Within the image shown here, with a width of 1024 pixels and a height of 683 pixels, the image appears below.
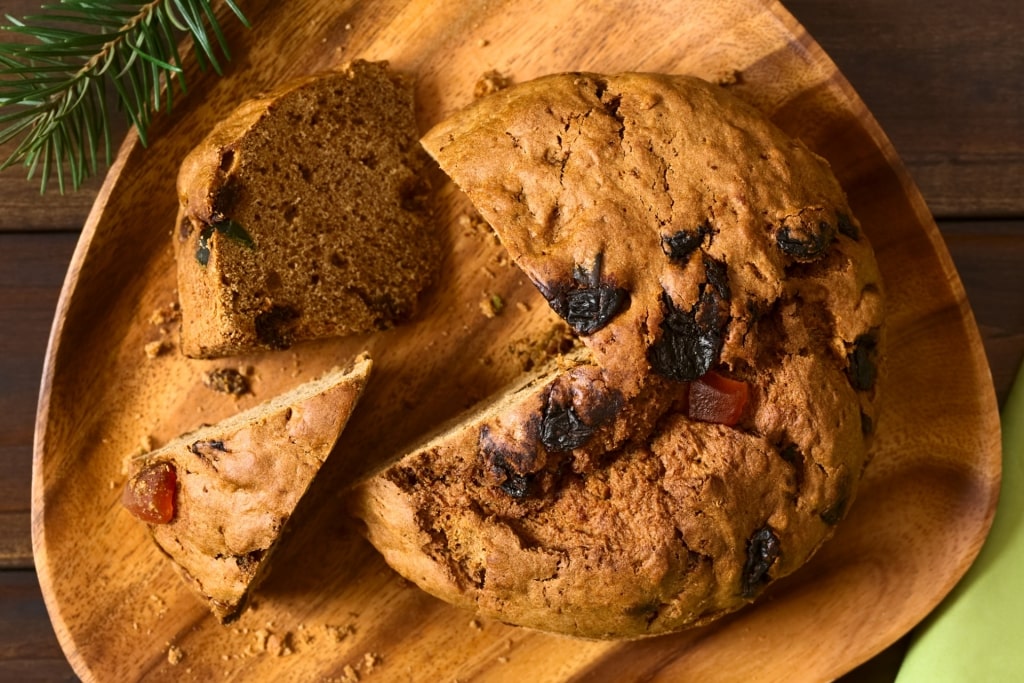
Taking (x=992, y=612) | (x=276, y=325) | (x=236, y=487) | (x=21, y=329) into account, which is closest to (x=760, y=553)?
(x=992, y=612)

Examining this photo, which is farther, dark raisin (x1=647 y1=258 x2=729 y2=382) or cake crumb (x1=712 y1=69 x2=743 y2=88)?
cake crumb (x1=712 y1=69 x2=743 y2=88)

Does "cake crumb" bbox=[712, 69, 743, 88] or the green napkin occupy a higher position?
"cake crumb" bbox=[712, 69, 743, 88]

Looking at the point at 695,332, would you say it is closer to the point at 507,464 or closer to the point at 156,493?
the point at 507,464

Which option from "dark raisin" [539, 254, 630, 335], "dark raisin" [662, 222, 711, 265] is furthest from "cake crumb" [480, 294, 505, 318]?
"dark raisin" [662, 222, 711, 265]

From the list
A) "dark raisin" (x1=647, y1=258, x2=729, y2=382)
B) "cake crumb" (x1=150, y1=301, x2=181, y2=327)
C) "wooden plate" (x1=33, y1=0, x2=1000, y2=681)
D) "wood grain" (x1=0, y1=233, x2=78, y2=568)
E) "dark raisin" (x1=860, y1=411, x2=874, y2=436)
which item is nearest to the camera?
"dark raisin" (x1=647, y1=258, x2=729, y2=382)

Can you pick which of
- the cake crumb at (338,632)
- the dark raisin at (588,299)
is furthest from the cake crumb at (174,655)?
the dark raisin at (588,299)

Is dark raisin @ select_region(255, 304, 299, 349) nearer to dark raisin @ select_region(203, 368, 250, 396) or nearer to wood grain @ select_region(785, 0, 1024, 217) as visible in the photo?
dark raisin @ select_region(203, 368, 250, 396)

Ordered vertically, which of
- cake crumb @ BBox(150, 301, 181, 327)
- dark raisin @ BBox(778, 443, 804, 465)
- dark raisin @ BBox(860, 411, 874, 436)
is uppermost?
cake crumb @ BBox(150, 301, 181, 327)

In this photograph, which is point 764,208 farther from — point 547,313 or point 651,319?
point 547,313
